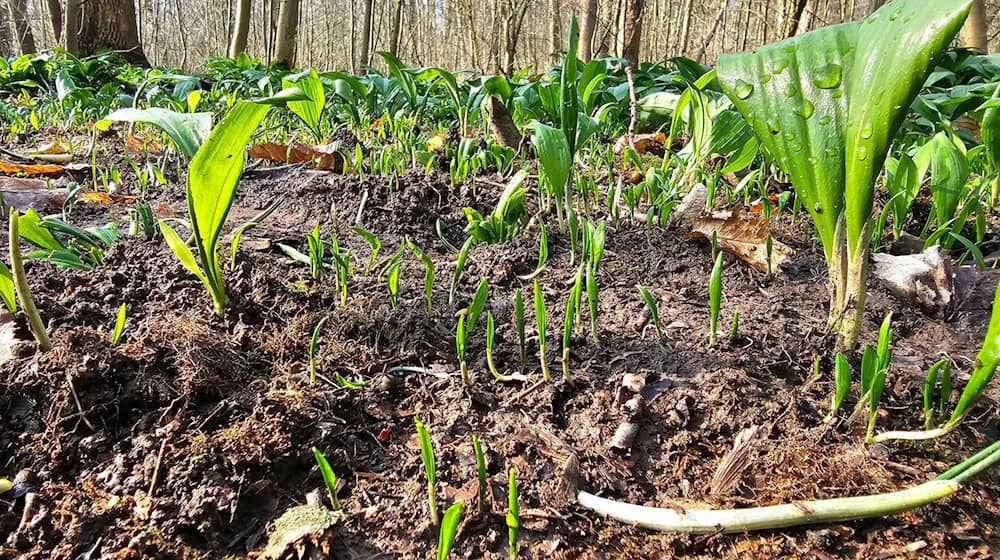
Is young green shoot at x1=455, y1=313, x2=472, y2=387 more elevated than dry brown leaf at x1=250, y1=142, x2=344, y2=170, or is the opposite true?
dry brown leaf at x1=250, y1=142, x2=344, y2=170

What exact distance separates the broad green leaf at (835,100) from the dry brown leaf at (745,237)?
0.43 m

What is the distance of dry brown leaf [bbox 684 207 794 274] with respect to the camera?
4.46ft

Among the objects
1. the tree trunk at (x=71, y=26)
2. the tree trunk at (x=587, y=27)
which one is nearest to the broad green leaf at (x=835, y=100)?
the tree trunk at (x=587, y=27)

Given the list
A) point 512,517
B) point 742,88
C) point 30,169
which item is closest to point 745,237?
point 742,88

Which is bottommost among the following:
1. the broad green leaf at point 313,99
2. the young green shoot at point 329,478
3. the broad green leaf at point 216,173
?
the young green shoot at point 329,478

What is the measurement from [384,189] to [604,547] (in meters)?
1.37

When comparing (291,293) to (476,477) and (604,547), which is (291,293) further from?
(604,547)

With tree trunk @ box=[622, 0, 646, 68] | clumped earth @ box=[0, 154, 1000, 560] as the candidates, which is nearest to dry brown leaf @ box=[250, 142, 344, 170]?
clumped earth @ box=[0, 154, 1000, 560]

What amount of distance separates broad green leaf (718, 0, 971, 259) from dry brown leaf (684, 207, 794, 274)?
17.1 inches

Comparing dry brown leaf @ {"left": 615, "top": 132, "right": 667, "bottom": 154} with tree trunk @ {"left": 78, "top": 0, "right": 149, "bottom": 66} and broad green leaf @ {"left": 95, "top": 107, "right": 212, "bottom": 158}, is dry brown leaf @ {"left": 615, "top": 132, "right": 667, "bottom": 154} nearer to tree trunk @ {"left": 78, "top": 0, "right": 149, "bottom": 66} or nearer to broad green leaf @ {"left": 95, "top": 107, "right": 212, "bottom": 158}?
broad green leaf @ {"left": 95, "top": 107, "right": 212, "bottom": 158}

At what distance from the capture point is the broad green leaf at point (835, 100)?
0.73 meters

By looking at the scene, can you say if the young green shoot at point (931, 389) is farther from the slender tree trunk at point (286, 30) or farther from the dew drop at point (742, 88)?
the slender tree trunk at point (286, 30)

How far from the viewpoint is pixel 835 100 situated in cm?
83

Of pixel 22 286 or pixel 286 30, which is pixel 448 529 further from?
pixel 286 30
